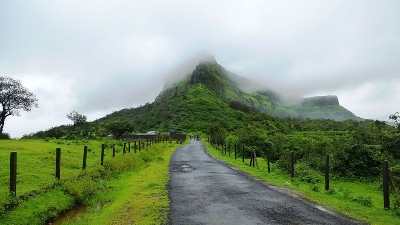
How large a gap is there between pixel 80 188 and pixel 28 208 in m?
3.00

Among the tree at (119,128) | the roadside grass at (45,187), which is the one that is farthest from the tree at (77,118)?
the roadside grass at (45,187)

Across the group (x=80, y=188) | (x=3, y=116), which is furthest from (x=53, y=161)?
(x=3, y=116)

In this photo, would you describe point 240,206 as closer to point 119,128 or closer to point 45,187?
point 45,187

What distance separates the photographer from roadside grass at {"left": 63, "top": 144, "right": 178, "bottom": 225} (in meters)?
8.85

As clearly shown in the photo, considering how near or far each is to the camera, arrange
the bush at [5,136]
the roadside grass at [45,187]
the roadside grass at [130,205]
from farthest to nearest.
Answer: the bush at [5,136] < the roadside grass at [45,187] < the roadside grass at [130,205]

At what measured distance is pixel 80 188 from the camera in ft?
42.9

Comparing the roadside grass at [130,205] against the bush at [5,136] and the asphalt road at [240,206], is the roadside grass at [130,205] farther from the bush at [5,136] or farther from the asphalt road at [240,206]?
the bush at [5,136]

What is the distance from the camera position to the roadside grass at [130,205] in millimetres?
8852

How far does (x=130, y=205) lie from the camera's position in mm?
10570

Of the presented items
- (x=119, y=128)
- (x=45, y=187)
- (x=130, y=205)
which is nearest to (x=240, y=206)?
(x=130, y=205)

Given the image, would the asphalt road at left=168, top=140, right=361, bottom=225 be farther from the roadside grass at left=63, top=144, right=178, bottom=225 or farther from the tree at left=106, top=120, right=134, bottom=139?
the tree at left=106, top=120, right=134, bottom=139

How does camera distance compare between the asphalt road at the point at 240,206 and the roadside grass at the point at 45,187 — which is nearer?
the asphalt road at the point at 240,206

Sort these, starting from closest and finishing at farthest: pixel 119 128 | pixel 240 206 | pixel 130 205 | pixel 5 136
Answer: pixel 240 206 → pixel 130 205 → pixel 5 136 → pixel 119 128

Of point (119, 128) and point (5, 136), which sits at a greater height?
point (119, 128)
